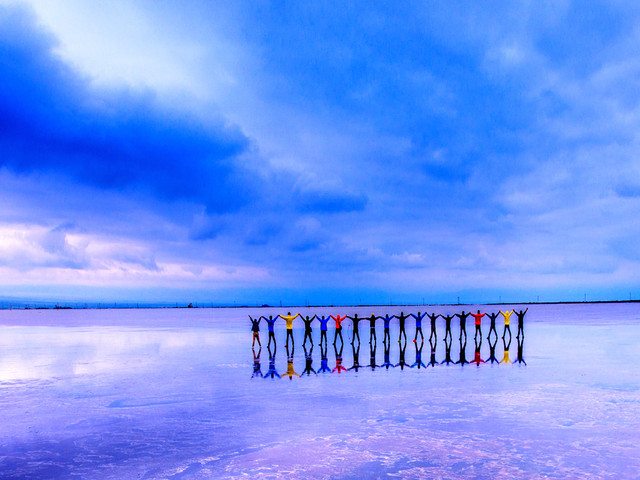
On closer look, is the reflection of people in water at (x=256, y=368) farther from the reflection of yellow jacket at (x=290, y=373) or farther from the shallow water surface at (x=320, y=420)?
the reflection of yellow jacket at (x=290, y=373)

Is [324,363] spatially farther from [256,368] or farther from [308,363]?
[256,368]

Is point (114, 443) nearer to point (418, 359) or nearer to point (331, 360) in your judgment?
point (331, 360)

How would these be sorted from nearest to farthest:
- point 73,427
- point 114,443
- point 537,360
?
point 114,443 < point 73,427 < point 537,360

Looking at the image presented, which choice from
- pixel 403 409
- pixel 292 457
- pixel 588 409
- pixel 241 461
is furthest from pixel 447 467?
pixel 588 409

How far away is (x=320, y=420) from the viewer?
39.4 feet

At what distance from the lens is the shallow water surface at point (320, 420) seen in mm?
8672

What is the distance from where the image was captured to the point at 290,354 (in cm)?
2798

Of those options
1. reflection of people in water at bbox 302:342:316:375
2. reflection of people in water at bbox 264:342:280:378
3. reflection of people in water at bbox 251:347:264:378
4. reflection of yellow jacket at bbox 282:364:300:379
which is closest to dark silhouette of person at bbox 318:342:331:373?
reflection of people in water at bbox 302:342:316:375

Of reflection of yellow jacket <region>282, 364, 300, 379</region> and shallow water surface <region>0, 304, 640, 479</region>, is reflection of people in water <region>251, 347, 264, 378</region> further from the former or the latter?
reflection of yellow jacket <region>282, 364, 300, 379</region>

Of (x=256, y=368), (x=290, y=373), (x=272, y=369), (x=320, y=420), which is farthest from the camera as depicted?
(x=256, y=368)

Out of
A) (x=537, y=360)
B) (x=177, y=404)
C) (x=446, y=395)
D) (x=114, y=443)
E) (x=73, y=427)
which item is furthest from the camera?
(x=537, y=360)

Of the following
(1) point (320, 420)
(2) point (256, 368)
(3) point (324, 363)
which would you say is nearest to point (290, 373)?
(2) point (256, 368)

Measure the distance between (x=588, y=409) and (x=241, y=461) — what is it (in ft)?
31.6

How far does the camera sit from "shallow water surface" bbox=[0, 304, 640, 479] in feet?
28.5
